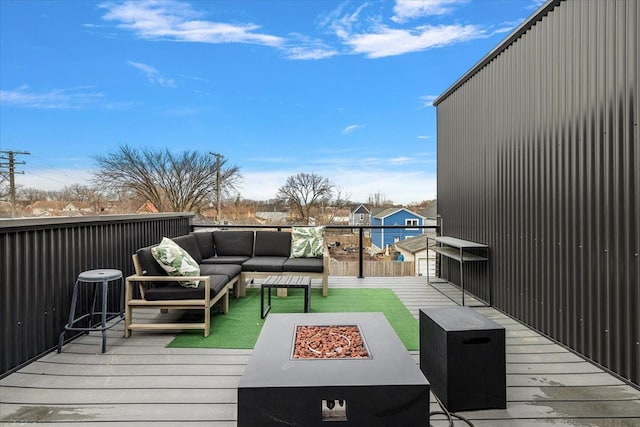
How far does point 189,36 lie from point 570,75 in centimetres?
1168

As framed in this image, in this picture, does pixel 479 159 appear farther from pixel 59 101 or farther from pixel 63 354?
pixel 59 101

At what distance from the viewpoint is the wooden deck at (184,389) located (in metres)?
2.09

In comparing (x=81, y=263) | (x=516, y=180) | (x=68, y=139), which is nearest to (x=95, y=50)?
(x=68, y=139)

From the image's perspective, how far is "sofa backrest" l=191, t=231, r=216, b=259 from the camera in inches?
223

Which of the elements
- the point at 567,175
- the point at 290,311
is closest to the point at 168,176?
the point at 290,311

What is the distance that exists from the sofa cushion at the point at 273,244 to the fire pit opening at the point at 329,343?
11.4 ft

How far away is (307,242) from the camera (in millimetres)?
5754

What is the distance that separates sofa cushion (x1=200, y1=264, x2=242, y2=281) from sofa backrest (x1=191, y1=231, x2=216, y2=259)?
71 centimetres

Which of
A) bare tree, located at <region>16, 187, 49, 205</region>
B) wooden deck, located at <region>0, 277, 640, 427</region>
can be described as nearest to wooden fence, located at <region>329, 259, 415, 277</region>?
wooden deck, located at <region>0, 277, 640, 427</region>

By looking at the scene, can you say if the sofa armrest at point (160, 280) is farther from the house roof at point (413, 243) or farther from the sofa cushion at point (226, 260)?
the house roof at point (413, 243)

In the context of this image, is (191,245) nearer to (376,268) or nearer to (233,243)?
(233,243)

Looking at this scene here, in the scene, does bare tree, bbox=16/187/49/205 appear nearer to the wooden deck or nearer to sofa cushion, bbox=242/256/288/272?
sofa cushion, bbox=242/256/288/272

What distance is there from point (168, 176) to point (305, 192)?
7242mm

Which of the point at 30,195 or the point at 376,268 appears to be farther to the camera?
the point at 30,195
